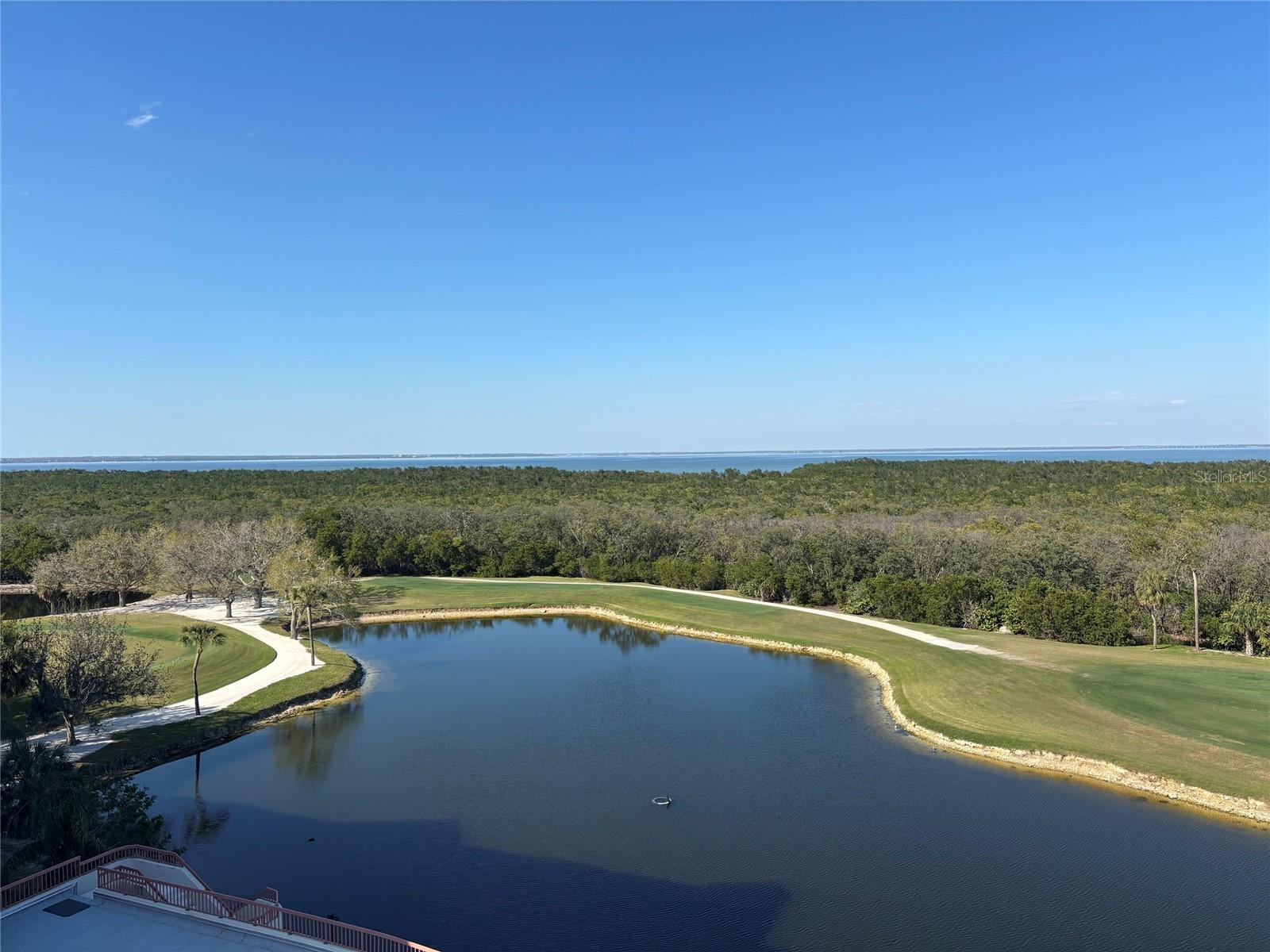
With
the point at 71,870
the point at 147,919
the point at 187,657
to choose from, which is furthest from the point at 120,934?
the point at 187,657

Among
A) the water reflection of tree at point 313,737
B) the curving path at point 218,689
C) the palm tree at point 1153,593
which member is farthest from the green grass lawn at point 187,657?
the palm tree at point 1153,593

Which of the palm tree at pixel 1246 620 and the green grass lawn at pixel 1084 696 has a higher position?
the palm tree at pixel 1246 620

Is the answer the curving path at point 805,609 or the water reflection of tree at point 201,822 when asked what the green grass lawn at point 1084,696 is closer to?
the curving path at point 805,609

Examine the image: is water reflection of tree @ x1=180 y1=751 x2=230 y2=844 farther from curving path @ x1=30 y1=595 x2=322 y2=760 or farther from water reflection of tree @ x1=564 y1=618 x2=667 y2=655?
water reflection of tree @ x1=564 y1=618 x2=667 y2=655

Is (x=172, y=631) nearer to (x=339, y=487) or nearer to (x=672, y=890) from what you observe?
(x=672, y=890)

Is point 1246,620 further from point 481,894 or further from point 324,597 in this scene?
point 324,597

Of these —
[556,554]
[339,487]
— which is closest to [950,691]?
[556,554]

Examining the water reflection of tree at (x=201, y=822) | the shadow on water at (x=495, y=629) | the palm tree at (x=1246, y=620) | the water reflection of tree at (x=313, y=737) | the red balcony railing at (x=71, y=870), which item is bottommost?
the shadow on water at (x=495, y=629)

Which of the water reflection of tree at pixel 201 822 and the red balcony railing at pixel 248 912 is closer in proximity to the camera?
the red balcony railing at pixel 248 912

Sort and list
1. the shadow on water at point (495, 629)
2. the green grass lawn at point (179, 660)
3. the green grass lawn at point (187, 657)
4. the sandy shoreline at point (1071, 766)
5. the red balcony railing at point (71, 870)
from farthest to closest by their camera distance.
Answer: the shadow on water at point (495, 629)
the green grass lawn at point (187, 657)
the green grass lawn at point (179, 660)
the sandy shoreline at point (1071, 766)
the red balcony railing at point (71, 870)
